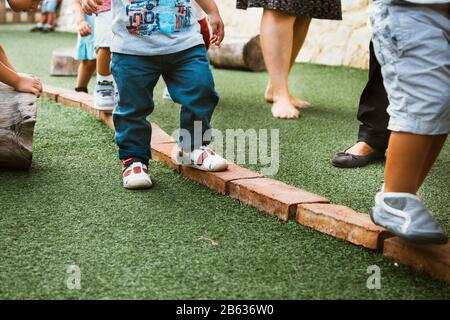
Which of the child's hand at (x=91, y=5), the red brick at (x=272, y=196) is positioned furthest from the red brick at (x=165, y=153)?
the child's hand at (x=91, y=5)

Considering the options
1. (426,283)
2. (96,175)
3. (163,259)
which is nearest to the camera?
(426,283)

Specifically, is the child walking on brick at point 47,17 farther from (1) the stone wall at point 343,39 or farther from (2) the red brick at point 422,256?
(2) the red brick at point 422,256

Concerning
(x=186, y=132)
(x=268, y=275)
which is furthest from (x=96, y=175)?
(x=268, y=275)

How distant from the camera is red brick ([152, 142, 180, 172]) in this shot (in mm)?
3007

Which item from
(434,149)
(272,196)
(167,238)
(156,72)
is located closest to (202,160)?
(156,72)

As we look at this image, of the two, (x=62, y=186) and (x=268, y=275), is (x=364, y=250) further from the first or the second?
(x=62, y=186)

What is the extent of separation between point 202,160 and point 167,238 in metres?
0.69

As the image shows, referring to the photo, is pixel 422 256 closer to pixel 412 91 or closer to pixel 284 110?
pixel 412 91

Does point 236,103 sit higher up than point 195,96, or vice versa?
point 195,96

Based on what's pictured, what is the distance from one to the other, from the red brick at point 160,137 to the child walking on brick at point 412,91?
4.93 ft

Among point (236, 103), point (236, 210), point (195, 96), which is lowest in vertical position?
point (236, 103)

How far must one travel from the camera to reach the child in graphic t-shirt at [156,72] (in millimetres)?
2684
